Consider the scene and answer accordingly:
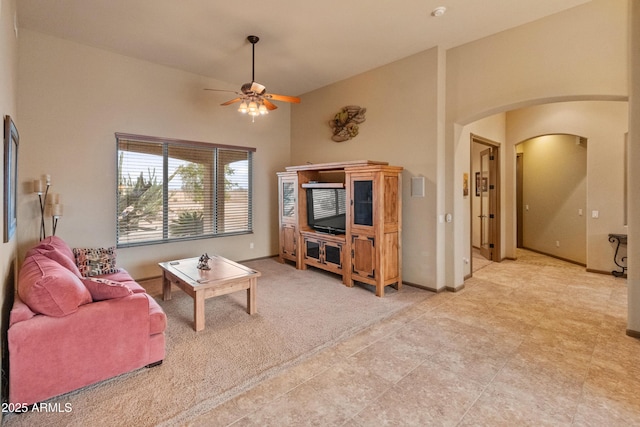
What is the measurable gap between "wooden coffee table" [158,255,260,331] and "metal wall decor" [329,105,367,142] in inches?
123

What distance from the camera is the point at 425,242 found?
4.52 metres

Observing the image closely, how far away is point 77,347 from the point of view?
213 cm

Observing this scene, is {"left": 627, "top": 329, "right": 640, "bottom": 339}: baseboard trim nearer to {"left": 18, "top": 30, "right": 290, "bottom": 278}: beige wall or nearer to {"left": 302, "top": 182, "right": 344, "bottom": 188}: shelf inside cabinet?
{"left": 302, "top": 182, "right": 344, "bottom": 188}: shelf inside cabinet

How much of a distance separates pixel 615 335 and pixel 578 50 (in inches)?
122

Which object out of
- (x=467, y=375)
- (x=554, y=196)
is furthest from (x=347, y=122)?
(x=554, y=196)

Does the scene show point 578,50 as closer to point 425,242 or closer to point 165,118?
point 425,242

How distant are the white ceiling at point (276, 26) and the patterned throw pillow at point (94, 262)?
9.37 feet

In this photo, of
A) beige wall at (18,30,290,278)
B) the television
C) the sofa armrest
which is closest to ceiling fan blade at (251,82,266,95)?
the television

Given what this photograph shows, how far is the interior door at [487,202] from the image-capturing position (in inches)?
254

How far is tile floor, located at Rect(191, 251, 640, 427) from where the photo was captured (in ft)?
6.49

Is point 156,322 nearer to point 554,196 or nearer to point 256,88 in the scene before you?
point 256,88

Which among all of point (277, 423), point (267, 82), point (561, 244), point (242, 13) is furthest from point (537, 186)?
point (277, 423)

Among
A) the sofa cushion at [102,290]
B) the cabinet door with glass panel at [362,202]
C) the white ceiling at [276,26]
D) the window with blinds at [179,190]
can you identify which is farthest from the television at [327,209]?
the sofa cushion at [102,290]

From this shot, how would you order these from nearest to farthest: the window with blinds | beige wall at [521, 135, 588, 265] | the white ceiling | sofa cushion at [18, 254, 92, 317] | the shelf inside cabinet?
sofa cushion at [18, 254, 92, 317] < the white ceiling < the window with blinds < the shelf inside cabinet < beige wall at [521, 135, 588, 265]
